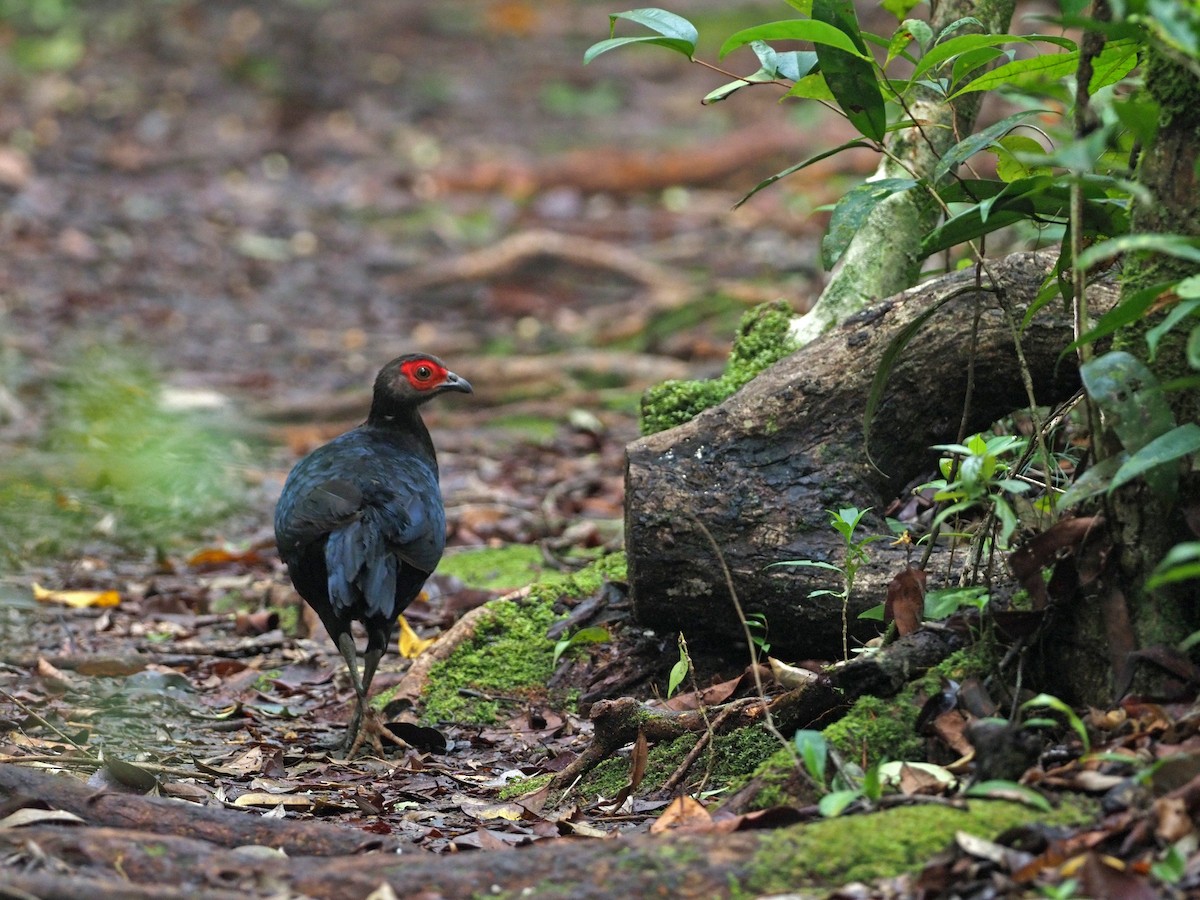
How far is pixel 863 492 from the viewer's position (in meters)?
3.88

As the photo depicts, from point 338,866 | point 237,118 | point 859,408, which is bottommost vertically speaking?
point 338,866

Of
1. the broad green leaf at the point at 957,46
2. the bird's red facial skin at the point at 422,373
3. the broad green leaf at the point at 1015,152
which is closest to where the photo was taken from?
the broad green leaf at the point at 957,46

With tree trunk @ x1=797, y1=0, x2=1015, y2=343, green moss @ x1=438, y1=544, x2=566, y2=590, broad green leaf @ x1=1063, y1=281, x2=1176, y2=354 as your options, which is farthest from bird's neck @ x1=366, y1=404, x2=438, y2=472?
broad green leaf @ x1=1063, y1=281, x2=1176, y2=354

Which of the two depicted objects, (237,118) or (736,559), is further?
(237,118)

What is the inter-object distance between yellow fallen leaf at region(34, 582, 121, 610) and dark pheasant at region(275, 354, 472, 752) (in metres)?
1.32

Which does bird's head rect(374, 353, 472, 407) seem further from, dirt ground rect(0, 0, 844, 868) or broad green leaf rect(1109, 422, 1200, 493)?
broad green leaf rect(1109, 422, 1200, 493)

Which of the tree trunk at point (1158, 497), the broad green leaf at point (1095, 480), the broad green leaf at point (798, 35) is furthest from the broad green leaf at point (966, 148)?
the broad green leaf at point (1095, 480)

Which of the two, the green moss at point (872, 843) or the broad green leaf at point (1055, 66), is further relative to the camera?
the broad green leaf at point (1055, 66)

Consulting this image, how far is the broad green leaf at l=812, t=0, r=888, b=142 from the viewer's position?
3182 mm

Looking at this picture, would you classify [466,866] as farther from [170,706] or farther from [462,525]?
[462,525]

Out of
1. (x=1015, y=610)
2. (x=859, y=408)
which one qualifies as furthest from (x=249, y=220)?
(x=1015, y=610)

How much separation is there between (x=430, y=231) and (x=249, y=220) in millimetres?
1708

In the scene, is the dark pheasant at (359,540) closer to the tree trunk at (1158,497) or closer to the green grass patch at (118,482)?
the green grass patch at (118,482)

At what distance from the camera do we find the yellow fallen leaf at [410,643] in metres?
5.14
